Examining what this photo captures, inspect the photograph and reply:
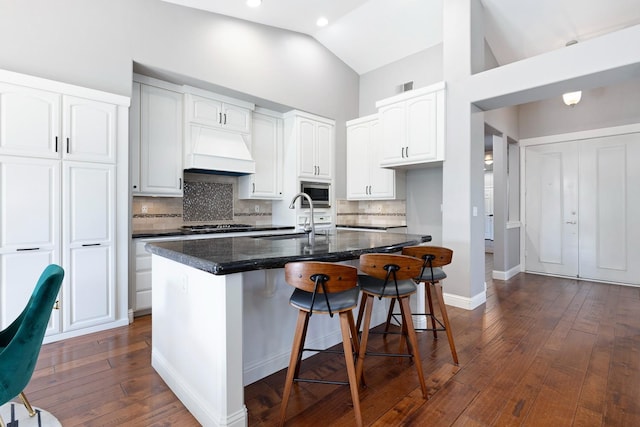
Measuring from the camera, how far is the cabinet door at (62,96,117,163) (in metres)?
2.71

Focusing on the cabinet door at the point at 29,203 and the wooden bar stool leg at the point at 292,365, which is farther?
the cabinet door at the point at 29,203

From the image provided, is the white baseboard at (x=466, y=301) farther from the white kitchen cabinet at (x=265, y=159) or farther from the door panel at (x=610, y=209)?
the white kitchen cabinet at (x=265, y=159)

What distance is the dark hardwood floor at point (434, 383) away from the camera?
1691 mm

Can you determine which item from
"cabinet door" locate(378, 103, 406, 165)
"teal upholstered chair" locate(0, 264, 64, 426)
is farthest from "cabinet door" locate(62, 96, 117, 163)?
"cabinet door" locate(378, 103, 406, 165)

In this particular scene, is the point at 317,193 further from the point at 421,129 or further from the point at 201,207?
the point at 421,129

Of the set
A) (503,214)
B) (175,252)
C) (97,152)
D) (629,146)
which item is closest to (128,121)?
(97,152)

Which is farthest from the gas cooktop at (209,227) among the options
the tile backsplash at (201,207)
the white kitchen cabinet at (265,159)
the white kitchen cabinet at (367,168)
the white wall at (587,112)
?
the white wall at (587,112)

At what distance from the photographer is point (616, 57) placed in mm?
2637

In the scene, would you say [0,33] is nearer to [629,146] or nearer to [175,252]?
[175,252]

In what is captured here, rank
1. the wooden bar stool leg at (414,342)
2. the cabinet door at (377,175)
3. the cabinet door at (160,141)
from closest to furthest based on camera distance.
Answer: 1. the wooden bar stool leg at (414,342)
2. the cabinet door at (160,141)
3. the cabinet door at (377,175)

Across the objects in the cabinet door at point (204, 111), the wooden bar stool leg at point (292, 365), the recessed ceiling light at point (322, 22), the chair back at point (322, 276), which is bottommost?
the wooden bar stool leg at point (292, 365)

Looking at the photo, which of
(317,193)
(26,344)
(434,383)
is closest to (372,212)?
(317,193)

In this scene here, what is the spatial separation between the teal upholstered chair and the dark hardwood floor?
0.55 metres

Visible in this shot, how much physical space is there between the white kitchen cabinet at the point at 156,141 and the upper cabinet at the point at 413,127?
2686mm
